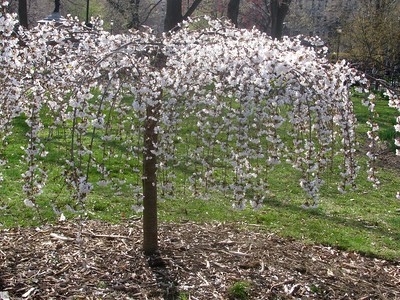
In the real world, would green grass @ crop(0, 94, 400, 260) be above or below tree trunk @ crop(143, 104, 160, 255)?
A: below

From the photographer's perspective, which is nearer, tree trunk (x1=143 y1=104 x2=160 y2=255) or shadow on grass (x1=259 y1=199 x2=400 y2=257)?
tree trunk (x1=143 y1=104 x2=160 y2=255)

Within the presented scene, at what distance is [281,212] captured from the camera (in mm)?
6242

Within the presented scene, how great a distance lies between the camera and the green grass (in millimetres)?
5391

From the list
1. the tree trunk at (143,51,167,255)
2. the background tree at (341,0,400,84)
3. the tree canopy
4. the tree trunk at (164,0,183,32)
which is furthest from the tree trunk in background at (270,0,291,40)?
the tree trunk at (143,51,167,255)

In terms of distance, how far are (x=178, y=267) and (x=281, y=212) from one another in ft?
7.94

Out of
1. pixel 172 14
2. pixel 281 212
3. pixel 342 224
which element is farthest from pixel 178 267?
pixel 172 14

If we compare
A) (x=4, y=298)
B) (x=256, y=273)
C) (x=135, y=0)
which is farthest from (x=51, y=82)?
(x=135, y=0)

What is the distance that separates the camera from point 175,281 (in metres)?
3.95

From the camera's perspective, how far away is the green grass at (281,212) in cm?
539

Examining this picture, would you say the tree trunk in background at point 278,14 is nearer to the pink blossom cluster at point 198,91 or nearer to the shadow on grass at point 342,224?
the shadow on grass at point 342,224

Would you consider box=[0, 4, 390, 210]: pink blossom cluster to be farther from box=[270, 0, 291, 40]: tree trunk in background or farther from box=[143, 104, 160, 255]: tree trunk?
box=[270, 0, 291, 40]: tree trunk in background

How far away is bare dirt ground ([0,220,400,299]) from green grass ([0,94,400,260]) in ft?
1.15

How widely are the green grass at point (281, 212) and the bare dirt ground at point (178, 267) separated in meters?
0.35

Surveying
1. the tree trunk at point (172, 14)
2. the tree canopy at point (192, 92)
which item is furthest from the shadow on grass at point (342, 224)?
the tree trunk at point (172, 14)
